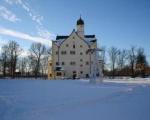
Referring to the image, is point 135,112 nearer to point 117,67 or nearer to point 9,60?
point 9,60

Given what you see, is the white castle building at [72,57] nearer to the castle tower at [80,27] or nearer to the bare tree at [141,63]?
→ the castle tower at [80,27]

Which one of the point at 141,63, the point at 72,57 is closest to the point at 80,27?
the point at 72,57

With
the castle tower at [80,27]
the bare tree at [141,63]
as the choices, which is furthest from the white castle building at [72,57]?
the bare tree at [141,63]

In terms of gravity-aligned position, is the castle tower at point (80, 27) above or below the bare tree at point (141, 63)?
above

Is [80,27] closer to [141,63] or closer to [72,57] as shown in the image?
[72,57]

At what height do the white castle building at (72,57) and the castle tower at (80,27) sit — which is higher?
the castle tower at (80,27)

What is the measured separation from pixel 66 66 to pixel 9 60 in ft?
57.9

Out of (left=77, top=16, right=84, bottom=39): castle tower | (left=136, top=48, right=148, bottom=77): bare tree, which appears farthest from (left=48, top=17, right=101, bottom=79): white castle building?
(left=136, top=48, right=148, bottom=77): bare tree

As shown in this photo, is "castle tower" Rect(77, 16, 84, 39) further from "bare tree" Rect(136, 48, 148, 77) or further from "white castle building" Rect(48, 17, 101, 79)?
"bare tree" Rect(136, 48, 148, 77)

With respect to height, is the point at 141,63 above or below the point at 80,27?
below

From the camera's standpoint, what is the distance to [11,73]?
7544cm

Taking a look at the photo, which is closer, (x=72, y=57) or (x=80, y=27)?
(x=72, y=57)

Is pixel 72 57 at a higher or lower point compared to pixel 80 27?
lower

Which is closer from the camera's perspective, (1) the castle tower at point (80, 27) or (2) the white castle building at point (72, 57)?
(2) the white castle building at point (72, 57)
